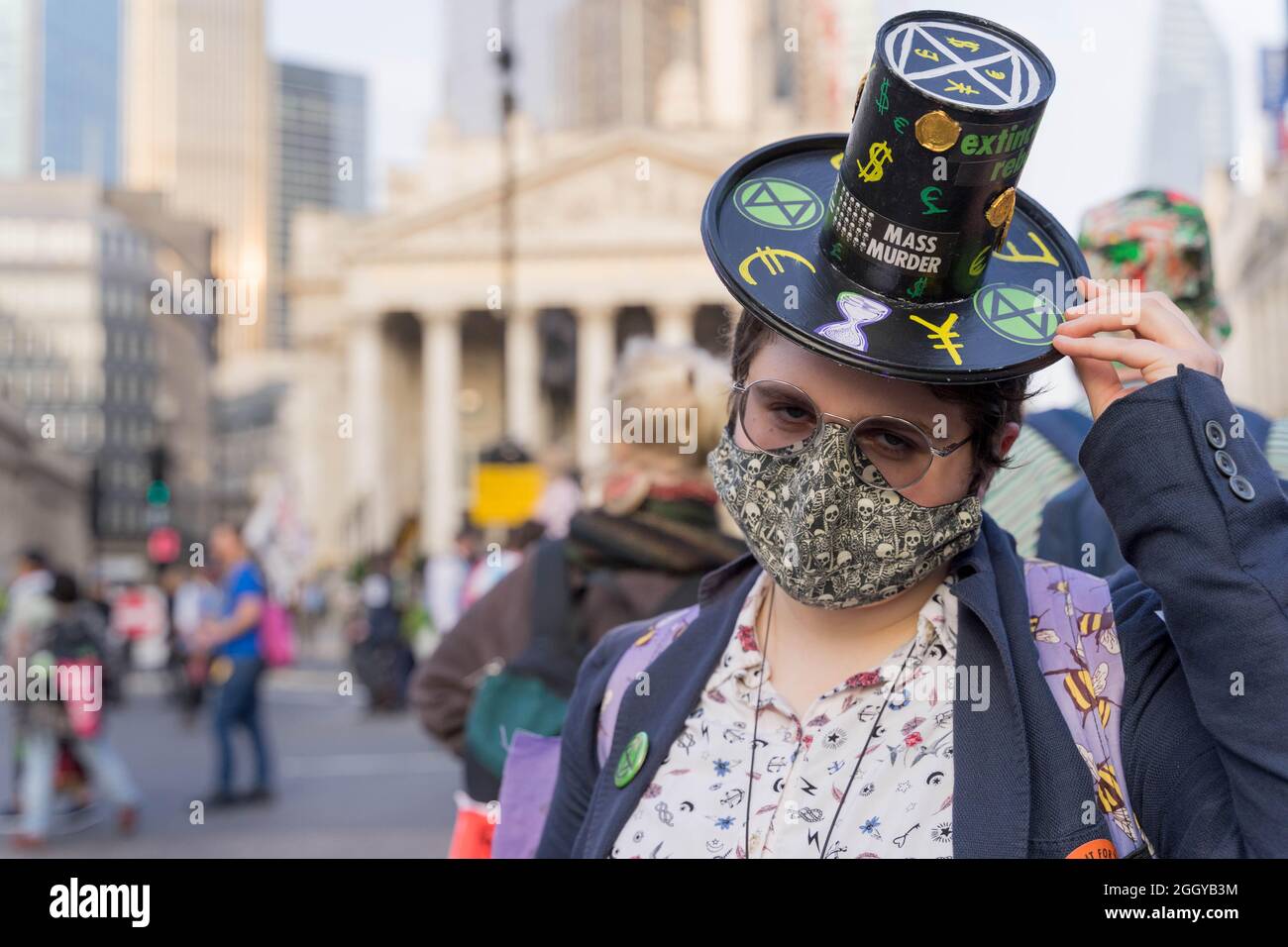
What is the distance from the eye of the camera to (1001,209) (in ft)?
5.99

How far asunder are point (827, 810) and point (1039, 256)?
753 millimetres

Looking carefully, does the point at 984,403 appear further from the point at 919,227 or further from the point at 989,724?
the point at 989,724

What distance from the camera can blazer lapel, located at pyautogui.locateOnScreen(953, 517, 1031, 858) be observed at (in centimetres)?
175

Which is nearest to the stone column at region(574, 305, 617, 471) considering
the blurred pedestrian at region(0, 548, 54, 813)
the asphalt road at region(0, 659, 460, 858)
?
the asphalt road at region(0, 659, 460, 858)

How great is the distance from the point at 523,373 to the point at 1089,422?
56.2 metres

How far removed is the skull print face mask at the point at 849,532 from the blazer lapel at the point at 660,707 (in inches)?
7.9

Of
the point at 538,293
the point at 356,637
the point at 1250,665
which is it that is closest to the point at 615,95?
the point at 538,293

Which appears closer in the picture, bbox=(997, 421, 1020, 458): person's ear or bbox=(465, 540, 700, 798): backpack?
bbox=(997, 421, 1020, 458): person's ear

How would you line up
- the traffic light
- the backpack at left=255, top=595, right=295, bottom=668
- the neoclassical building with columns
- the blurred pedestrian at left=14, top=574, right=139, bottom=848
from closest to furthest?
the blurred pedestrian at left=14, top=574, right=139, bottom=848 < the backpack at left=255, top=595, right=295, bottom=668 < the traffic light < the neoclassical building with columns

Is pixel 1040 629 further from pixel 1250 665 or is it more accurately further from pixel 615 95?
pixel 615 95

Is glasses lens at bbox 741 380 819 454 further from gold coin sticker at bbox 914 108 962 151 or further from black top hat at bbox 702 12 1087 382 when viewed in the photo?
gold coin sticker at bbox 914 108 962 151

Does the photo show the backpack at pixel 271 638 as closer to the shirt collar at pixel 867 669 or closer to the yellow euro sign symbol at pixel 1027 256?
the shirt collar at pixel 867 669
